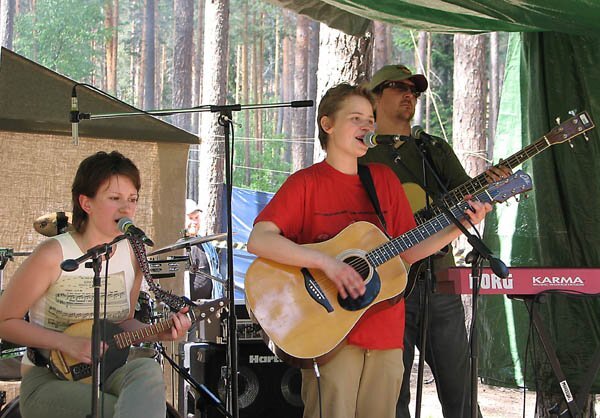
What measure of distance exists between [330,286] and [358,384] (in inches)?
18.6

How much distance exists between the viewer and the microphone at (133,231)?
3324mm

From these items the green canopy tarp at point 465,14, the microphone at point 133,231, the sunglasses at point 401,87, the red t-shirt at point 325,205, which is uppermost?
the green canopy tarp at point 465,14

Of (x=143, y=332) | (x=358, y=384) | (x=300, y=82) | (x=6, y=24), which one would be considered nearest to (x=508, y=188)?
(x=358, y=384)

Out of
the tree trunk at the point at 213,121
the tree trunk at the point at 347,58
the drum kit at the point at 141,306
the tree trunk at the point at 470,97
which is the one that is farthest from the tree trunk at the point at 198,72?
the drum kit at the point at 141,306

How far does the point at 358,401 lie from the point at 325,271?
2.06 ft

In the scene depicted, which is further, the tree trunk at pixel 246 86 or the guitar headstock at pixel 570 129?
the tree trunk at pixel 246 86

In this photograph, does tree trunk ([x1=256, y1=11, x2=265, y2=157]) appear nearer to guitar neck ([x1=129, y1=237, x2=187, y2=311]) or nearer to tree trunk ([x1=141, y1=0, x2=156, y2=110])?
tree trunk ([x1=141, y1=0, x2=156, y2=110])

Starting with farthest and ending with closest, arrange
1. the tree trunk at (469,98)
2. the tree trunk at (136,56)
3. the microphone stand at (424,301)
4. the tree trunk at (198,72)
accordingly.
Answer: the tree trunk at (136,56), the tree trunk at (198,72), the tree trunk at (469,98), the microphone stand at (424,301)

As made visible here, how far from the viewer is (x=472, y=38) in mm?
15750

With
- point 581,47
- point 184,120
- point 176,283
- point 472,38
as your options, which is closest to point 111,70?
point 184,120

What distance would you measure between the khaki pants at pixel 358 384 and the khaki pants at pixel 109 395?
723 mm

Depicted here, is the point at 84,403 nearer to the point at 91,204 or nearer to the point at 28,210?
the point at 91,204

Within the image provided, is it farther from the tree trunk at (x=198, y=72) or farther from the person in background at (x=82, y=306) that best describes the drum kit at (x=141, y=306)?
the tree trunk at (x=198, y=72)

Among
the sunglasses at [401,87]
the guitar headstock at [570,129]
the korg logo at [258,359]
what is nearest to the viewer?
the guitar headstock at [570,129]
